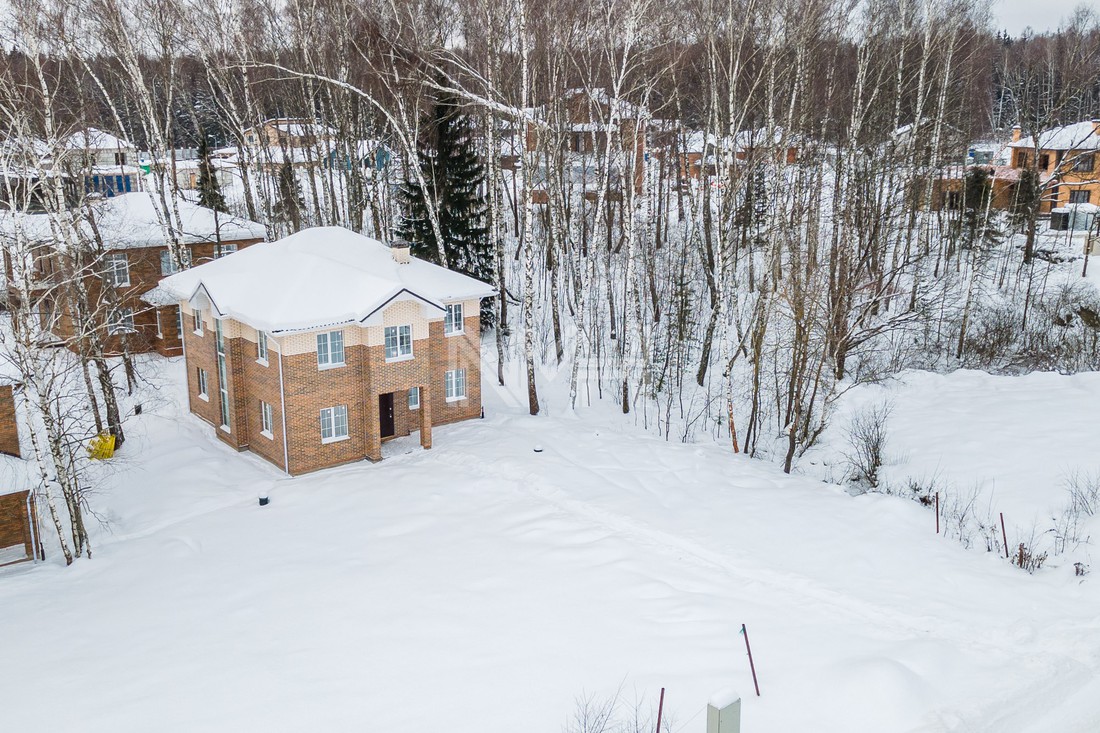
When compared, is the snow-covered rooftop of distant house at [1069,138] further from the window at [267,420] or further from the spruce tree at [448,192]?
the window at [267,420]

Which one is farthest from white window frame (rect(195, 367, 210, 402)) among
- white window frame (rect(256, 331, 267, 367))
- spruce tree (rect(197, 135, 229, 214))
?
spruce tree (rect(197, 135, 229, 214))

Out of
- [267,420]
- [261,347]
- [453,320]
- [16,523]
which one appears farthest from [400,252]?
[16,523]

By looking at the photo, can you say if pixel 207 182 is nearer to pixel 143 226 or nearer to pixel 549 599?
pixel 143 226

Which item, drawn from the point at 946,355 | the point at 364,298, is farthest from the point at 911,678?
the point at 946,355

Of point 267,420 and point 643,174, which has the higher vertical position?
point 643,174

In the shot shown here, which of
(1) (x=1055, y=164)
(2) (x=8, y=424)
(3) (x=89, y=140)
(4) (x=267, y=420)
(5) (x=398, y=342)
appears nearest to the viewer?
(2) (x=8, y=424)
